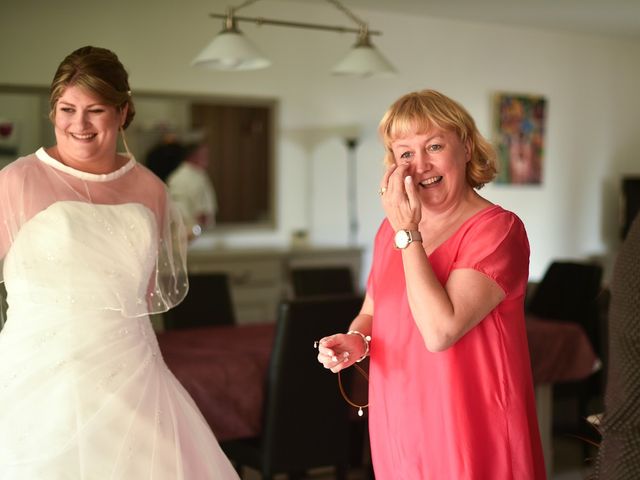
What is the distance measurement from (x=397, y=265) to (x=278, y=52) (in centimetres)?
432

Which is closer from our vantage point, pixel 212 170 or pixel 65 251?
pixel 65 251

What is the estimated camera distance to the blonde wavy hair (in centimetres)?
187

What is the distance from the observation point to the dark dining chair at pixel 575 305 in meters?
4.72

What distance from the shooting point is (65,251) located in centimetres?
221

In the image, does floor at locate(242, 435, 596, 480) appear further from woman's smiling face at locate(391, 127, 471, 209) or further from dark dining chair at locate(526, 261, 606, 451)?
woman's smiling face at locate(391, 127, 471, 209)

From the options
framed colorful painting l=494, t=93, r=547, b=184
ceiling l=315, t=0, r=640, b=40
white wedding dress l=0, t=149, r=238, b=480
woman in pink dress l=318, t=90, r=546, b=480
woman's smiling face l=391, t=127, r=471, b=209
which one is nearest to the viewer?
woman in pink dress l=318, t=90, r=546, b=480

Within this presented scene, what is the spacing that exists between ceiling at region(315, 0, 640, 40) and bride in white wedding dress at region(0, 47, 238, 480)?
161 inches

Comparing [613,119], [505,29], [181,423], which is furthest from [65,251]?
[613,119]

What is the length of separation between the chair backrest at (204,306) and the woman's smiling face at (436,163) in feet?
8.02

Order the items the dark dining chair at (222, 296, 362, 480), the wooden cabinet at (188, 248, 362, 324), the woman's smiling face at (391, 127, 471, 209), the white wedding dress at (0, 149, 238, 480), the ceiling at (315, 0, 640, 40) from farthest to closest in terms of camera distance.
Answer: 1. the ceiling at (315, 0, 640, 40)
2. the wooden cabinet at (188, 248, 362, 324)
3. the dark dining chair at (222, 296, 362, 480)
4. the white wedding dress at (0, 149, 238, 480)
5. the woman's smiling face at (391, 127, 471, 209)

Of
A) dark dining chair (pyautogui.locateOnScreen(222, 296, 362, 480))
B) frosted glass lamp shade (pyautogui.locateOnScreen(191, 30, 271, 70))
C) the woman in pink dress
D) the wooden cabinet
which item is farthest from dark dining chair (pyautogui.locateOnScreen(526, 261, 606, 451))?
the woman in pink dress

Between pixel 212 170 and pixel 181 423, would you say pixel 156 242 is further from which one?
pixel 212 170

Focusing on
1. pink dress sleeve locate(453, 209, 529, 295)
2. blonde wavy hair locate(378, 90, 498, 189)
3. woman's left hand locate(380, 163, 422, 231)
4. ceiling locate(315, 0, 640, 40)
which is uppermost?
ceiling locate(315, 0, 640, 40)

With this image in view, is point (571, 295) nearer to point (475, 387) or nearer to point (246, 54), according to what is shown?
point (246, 54)
